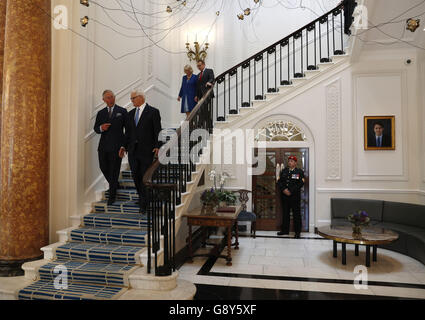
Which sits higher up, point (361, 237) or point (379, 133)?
point (379, 133)

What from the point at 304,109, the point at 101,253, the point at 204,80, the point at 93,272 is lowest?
the point at 93,272

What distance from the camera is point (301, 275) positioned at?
3926mm

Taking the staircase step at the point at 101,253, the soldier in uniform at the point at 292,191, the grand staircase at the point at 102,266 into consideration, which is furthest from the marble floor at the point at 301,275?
the soldier in uniform at the point at 292,191

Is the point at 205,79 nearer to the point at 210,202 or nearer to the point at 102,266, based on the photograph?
the point at 210,202

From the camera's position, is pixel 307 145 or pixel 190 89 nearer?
pixel 190 89

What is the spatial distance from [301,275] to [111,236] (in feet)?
7.99

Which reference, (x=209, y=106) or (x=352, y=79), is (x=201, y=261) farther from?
(x=352, y=79)

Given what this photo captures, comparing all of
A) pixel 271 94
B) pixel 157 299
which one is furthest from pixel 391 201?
pixel 157 299

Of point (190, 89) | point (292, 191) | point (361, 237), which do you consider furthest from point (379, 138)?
point (190, 89)

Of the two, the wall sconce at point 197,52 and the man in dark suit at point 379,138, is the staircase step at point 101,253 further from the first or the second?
the wall sconce at point 197,52

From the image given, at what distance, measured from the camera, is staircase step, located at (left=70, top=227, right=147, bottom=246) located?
12.6 feet

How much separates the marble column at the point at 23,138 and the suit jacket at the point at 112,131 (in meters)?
0.73

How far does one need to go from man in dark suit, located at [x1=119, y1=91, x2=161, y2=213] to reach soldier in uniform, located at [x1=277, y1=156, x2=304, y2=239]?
9.59 ft

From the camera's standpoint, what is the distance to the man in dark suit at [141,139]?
165 inches
